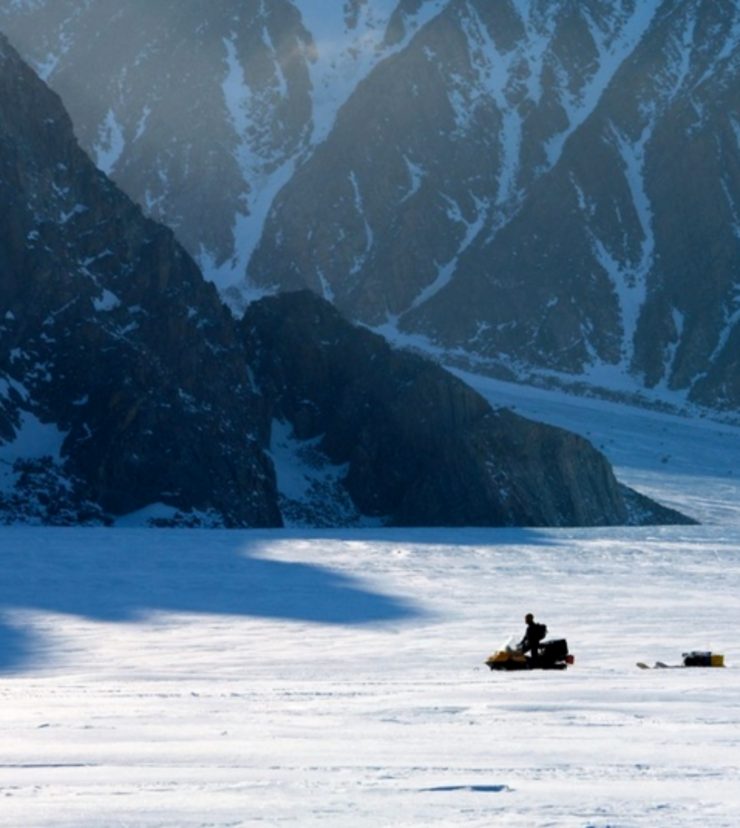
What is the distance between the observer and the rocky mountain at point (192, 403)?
60.8m

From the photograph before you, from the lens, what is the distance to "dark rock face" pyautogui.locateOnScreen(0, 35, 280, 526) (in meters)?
61.0

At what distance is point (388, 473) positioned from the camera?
72562 millimetres

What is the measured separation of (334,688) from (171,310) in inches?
2087

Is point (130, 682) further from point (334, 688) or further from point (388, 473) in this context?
point (388, 473)

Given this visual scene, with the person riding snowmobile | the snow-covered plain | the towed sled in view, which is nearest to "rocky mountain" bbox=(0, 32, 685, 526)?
the snow-covered plain

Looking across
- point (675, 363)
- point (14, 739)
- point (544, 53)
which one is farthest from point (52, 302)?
point (544, 53)

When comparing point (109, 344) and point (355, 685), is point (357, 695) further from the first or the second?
point (109, 344)

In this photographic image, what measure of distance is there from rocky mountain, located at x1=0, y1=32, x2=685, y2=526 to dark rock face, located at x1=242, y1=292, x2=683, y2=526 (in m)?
0.09

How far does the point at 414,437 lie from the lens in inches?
2921

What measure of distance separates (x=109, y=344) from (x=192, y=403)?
148 inches

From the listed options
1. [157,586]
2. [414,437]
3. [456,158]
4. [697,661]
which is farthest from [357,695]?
[456,158]

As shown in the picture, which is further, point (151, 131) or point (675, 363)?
point (151, 131)

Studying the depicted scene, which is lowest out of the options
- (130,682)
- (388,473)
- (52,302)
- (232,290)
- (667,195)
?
(130,682)

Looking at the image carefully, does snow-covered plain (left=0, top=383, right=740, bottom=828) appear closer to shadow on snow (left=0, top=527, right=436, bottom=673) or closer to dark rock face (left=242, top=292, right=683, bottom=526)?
shadow on snow (left=0, top=527, right=436, bottom=673)
